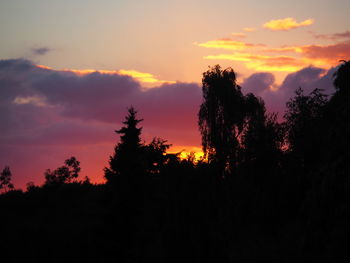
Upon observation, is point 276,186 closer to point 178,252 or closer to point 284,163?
point 284,163

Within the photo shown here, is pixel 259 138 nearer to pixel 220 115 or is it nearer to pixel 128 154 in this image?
pixel 220 115

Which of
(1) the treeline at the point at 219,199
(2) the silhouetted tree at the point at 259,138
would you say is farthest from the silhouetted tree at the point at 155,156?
(2) the silhouetted tree at the point at 259,138

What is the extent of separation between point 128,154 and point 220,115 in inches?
805

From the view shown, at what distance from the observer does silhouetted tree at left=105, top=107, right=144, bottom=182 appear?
3684cm

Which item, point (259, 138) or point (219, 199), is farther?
point (259, 138)

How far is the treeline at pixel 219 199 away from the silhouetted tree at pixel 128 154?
0.32 ft

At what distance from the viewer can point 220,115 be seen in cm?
5469

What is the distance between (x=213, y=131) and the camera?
54.4 m

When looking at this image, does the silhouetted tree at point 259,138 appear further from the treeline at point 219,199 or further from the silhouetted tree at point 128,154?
the silhouetted tree at point 128,154

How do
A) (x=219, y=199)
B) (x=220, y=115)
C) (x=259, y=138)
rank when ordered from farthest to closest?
(x=220, y=115)
(x=259, y=138)
(x=219, y=199)

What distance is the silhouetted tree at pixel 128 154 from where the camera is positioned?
36.8 metres

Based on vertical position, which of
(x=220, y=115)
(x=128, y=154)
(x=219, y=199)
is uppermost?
(x=220, y=115)

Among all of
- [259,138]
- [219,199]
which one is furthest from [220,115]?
[219,199]

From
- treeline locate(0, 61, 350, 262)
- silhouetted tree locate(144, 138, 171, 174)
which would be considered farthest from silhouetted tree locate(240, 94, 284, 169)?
silhouetted tree locate(144, 138, 171, 174)
